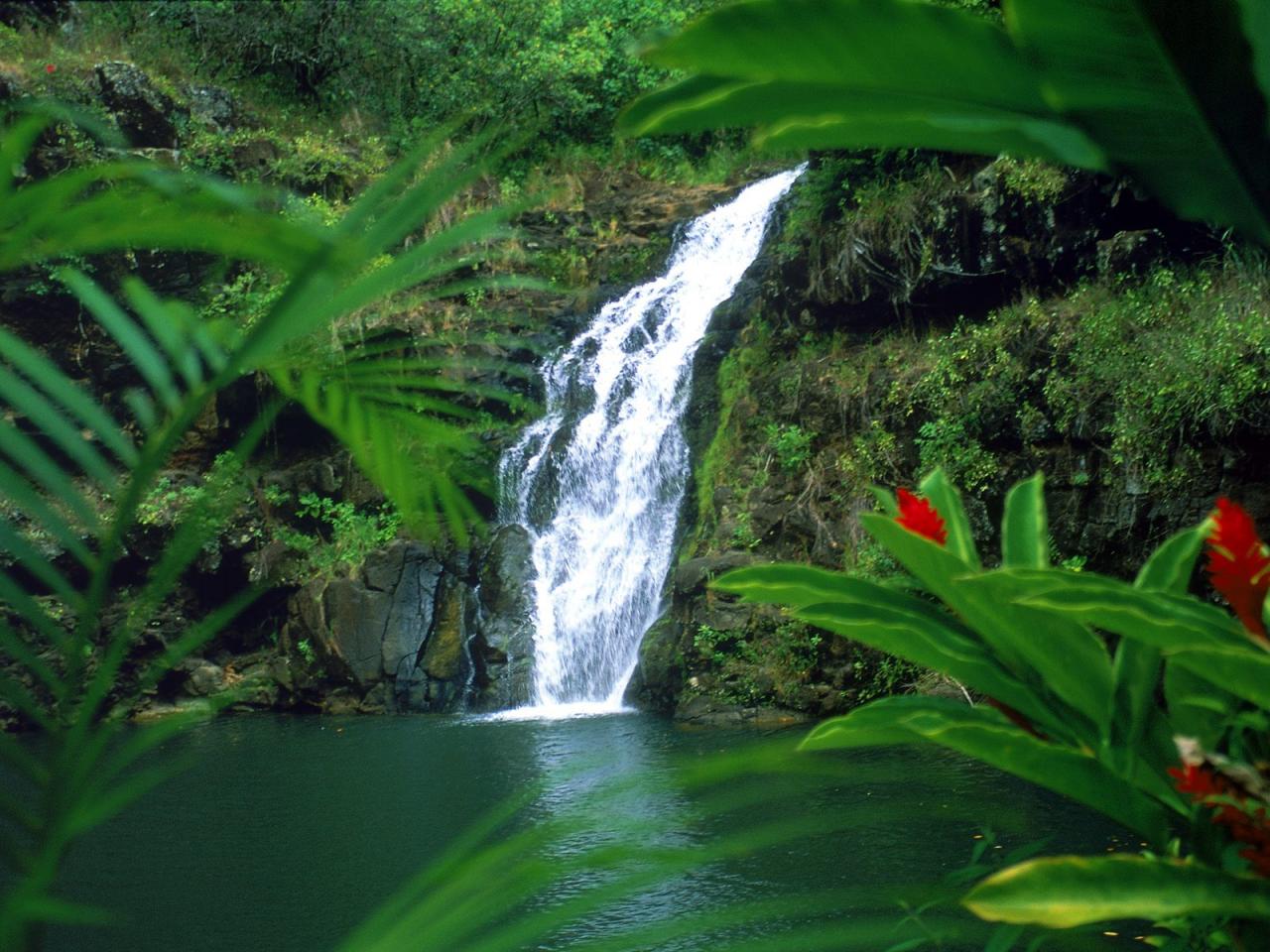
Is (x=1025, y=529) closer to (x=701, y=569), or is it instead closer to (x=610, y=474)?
(x=701, y=569)

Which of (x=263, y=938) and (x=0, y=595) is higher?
(x=0, y=595)

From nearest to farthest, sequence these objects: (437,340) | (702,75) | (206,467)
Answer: (702,75), (437,340), (206,467)

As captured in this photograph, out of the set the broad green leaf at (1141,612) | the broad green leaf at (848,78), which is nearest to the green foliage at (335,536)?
the broad green leaf at (1141,612)

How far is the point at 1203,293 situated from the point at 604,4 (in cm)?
1408

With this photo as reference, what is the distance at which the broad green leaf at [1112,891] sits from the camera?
3.70ft

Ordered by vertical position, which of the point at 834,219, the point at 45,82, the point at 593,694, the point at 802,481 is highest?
the point at 45,82

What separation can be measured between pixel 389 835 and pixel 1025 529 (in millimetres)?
5197

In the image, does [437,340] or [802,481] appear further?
[802,481]

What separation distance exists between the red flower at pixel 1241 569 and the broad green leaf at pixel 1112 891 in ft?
0.91

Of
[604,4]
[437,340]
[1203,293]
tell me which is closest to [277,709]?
[1203,293]

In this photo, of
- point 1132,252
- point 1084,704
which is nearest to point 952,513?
point 1084,704

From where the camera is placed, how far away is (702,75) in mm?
1006

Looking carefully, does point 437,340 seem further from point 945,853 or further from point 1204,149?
point 945,853

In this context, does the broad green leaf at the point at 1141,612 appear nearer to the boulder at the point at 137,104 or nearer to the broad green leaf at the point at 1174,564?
the broad green leaf at the point at 1174,564
